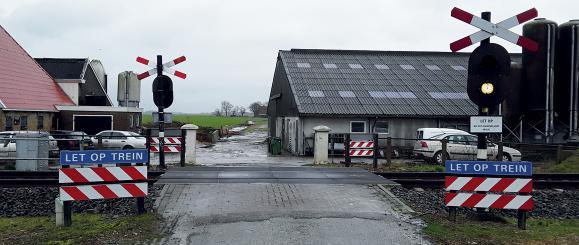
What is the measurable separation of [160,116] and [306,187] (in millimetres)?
6499

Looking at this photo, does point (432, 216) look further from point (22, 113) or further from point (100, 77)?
point (100, 77)

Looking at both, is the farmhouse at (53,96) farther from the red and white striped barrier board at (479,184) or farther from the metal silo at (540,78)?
the metal silo at (540,78)

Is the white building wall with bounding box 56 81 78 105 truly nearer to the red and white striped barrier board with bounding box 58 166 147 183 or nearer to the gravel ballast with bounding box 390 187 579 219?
the red and white striped barrier board with bounding box 58 166 147 183

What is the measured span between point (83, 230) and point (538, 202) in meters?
9.84

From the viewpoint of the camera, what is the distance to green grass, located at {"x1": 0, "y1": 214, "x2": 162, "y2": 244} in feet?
24.7

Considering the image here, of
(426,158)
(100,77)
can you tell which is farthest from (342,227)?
(100,77)

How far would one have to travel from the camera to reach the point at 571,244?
25.1ft

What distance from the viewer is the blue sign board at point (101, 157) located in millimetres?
8477

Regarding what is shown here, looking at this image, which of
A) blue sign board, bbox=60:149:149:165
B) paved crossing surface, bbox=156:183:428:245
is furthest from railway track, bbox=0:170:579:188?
blue sign board, bbox=60:149:149:165

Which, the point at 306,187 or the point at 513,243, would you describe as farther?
the point at 306,187

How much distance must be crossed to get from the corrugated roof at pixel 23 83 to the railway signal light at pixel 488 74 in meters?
25.3

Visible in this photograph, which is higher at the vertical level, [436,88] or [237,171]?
[436,88]

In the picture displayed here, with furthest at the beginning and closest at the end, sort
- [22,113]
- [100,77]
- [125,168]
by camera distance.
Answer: [100,77] → [22,113] → [125,168]

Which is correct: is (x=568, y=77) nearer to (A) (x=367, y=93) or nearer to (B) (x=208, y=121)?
(A) (x=367, y=93)
